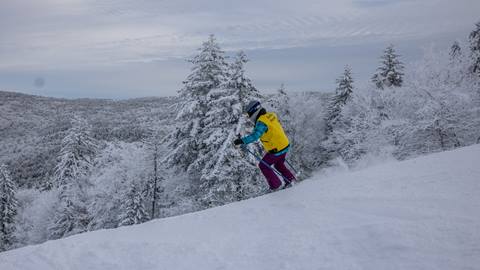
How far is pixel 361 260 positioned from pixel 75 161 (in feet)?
108

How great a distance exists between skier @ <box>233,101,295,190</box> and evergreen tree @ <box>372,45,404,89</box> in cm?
3307

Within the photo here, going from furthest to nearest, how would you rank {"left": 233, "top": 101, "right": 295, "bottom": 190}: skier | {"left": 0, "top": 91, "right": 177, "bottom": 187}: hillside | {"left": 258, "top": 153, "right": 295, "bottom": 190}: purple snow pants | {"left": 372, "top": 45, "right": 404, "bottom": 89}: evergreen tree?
{"left": 0, "top": 91, "right": 177, "bottom": 187}: hillside < {"left": 372, "top": 45, "right": 404, "bottom": 89}: evergreen tree < {"left": 258, "top": 153, "right": 295, "bottom": 190}: purple snow pants < {"left": 233, "top": 101, "right": 295, "bottom": 190}: skier

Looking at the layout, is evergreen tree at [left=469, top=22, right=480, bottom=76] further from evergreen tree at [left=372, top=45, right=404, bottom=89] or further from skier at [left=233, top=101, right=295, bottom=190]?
skier at [left=233, top=101, right=295, bottom=190]

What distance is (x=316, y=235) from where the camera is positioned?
201 inches

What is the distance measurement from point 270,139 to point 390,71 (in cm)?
3500

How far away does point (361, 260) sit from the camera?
14.0 feet

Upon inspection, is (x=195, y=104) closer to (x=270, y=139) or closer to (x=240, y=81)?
(x=240, y=81)

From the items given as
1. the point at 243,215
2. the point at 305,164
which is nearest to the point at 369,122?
the point at 305,164

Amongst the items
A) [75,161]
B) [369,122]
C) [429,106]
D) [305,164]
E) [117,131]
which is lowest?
[117,131]

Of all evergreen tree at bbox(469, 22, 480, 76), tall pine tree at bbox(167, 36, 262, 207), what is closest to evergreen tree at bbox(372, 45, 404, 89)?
evergreen tree at bbox(469, 22, 480, 76)

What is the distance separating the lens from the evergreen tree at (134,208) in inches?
984

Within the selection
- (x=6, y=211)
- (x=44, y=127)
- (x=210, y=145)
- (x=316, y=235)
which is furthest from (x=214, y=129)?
(x=44, y=127)

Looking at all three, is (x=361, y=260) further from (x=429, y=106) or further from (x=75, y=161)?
(x=75, y=161)

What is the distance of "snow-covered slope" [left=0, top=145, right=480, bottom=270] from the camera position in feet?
14.4
